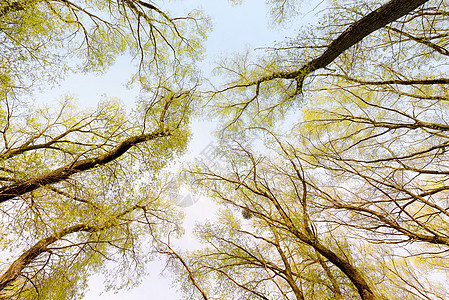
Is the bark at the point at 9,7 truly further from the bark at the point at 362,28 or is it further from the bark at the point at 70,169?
the bark at the point at 362,28

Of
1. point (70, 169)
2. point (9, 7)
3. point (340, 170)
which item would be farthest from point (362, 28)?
point (9, 7)

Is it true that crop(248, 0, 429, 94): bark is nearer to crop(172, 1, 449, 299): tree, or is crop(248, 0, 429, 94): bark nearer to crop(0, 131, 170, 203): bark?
crop(172, 1, 449, 299): tree

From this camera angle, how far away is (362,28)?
319cm

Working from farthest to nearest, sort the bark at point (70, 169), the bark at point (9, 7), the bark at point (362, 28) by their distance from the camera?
1. the bark at point (9, 7)
2. the bark at point (70, 169)
3. the bark at point (362, 28)

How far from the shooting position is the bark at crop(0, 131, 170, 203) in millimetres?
3043

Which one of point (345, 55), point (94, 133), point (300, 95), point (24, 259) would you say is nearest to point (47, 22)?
point (94, 133)

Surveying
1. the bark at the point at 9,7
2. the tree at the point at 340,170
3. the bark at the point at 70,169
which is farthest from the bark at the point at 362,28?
the bark at the point at 9,7

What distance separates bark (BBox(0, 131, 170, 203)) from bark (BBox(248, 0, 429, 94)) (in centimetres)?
407

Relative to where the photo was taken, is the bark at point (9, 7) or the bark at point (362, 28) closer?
the bark at point (362, 28)

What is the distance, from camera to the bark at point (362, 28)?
2.86 metres

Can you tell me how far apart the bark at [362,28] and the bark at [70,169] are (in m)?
4.07

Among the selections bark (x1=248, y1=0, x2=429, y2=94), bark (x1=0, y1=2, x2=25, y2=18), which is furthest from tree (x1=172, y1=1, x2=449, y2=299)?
bark (x1=0, y1=2, x2=25, y2=18)

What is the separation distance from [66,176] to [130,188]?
128 centimetres

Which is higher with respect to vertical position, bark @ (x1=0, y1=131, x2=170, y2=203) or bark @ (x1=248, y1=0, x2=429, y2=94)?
bark @ (x1=248, y1=0, x2=429, y2=94)
